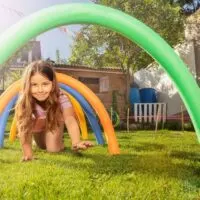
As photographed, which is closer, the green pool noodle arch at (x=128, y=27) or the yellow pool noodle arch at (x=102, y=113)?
the green pool noodle arch at (x=128, y=27)

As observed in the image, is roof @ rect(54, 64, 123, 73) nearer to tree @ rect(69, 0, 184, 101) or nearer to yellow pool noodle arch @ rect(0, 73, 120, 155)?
tree @ rect(69, 0, 184, 101)

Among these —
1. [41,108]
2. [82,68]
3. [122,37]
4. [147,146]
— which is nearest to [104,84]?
[82,68]

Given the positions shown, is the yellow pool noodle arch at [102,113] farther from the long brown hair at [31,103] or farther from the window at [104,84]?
the window at [104,84]

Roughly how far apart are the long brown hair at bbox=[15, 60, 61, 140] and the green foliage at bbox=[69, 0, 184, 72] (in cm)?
870

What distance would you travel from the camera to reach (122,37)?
13188mm

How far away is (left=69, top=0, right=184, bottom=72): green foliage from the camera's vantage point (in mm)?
13383

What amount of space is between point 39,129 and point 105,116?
2.63ft

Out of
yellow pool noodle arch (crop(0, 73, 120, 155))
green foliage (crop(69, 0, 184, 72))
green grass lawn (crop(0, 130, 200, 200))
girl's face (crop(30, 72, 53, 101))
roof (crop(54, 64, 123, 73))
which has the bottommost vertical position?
green grass lawn (crop(0, 130, 200, 200))

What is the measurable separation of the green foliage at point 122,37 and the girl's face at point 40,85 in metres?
8.90

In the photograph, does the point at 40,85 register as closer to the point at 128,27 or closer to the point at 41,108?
the point at 41,108

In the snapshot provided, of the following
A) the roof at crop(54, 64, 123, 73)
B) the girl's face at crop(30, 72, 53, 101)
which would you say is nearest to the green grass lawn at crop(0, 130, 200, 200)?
the girl's face at crop(30, 72, 53, 101)

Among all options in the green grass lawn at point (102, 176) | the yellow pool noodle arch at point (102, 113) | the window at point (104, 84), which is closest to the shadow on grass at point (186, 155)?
the green grass lawn at point (102, 176)

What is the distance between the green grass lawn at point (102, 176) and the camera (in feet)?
10.7

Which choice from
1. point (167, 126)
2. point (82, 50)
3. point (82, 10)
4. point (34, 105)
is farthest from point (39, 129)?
point (82, 50)
